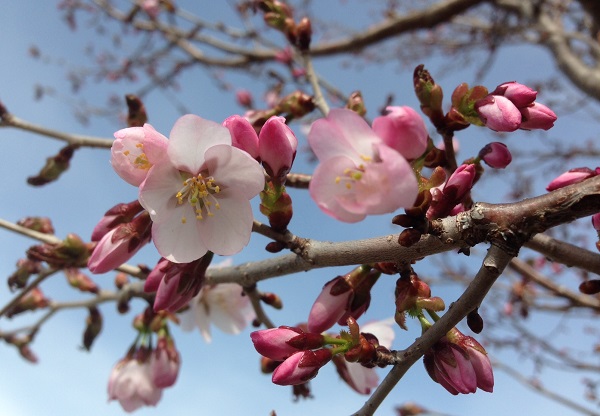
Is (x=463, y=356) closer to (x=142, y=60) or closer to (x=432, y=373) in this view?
(x=432, y=373)

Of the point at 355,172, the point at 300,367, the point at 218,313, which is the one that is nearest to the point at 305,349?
the point at 300,367

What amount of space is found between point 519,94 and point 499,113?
2.7 inches

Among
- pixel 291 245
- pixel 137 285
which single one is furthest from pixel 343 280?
pixel 137 285

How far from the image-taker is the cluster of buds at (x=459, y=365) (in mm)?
1002

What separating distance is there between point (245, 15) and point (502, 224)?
4690mm

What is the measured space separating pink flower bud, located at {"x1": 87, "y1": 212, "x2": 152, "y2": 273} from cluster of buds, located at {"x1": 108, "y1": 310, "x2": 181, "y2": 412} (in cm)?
99

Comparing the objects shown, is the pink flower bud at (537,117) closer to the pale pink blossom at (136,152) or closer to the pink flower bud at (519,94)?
the pink flower bud at (519,94)

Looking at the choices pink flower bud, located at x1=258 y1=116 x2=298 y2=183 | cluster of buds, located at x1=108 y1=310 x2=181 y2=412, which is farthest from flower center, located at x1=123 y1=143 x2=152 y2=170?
cluster of buds, located at x1=108 y1=310 x2=181 y2=412

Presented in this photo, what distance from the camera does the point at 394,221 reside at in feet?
2.97

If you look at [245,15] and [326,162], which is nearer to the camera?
[326,162]

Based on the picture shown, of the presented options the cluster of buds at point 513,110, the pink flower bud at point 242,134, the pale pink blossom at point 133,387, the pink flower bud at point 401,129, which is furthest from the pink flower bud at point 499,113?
the pale pink blossom at point 133,387

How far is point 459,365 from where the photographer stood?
100cm

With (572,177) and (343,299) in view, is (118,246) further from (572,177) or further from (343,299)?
(572,177)

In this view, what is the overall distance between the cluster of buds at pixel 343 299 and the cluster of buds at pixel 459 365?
218mm
